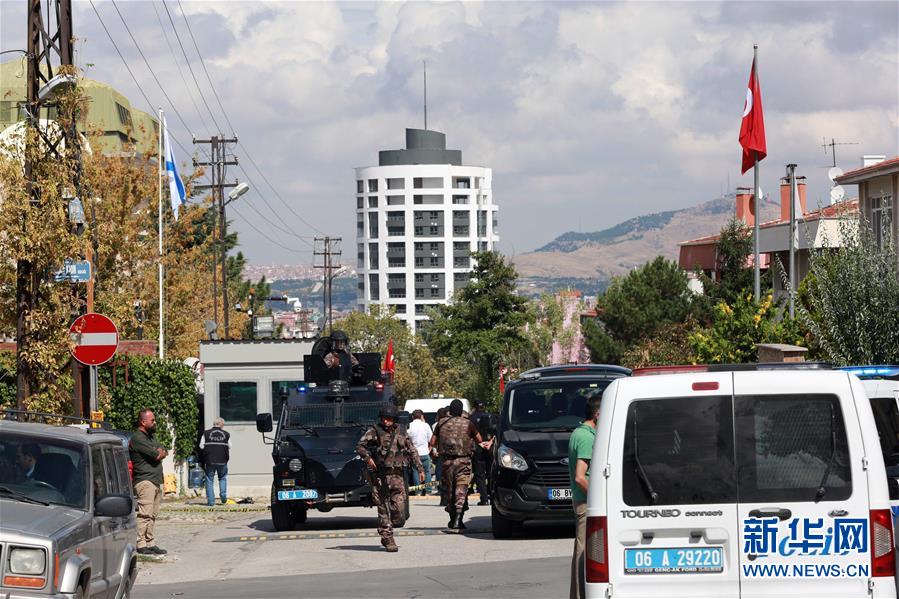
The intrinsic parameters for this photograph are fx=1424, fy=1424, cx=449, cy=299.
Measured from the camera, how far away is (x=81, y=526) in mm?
9820

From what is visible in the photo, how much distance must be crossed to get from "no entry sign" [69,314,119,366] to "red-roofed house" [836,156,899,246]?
29360 mm

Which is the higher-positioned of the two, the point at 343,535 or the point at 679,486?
the point at 679,486

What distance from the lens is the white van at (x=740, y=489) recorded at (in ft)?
26.1

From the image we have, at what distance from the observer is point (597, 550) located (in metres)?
8.25

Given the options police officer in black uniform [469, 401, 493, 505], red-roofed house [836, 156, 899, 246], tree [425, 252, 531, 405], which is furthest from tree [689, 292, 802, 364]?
tree [425, 252, 531, 405]

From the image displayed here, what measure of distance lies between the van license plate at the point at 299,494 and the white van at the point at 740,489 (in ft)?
43.4

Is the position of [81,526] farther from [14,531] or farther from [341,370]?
[341,370]

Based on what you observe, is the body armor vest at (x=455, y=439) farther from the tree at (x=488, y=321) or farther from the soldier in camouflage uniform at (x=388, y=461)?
the tree at (x=488, y=321)

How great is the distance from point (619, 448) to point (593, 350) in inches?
3103

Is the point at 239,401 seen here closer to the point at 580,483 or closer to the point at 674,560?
the point at 580,483

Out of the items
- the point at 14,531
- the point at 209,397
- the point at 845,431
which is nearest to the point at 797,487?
the point at 845,431

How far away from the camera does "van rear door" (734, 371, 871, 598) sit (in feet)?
26.1

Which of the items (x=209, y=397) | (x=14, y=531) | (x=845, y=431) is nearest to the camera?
(x=845, y=431)

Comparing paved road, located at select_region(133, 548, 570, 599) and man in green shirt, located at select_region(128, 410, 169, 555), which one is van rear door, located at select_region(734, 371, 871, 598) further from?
man in green shirt, located at select_region(128, 410, 169, 555)
